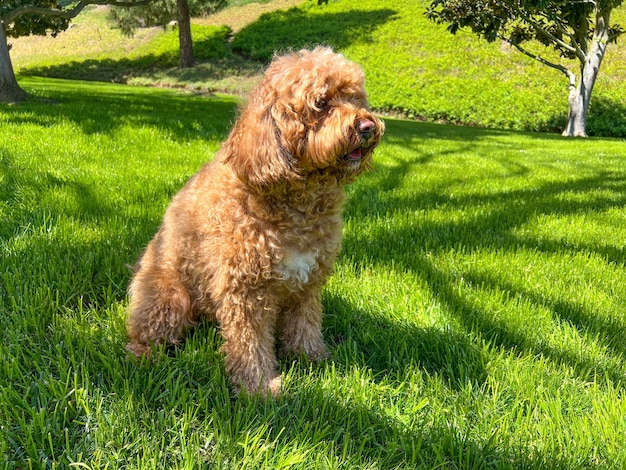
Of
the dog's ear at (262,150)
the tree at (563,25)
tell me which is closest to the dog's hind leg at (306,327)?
the dog's ear at (262,150)

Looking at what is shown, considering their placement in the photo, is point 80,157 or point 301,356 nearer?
point 301,356

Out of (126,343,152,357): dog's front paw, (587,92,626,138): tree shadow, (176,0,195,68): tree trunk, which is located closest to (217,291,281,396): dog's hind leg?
(126,343,152,357): dog's front paw

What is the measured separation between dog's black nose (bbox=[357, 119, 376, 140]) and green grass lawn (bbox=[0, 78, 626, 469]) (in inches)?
46.0

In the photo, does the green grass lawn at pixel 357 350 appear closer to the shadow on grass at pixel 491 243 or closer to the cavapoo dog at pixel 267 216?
the shadow on grass at pixel 491 243

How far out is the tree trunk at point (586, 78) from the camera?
15325 mm

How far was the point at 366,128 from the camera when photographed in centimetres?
210

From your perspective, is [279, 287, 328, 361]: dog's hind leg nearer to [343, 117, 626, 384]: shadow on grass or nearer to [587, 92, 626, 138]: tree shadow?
[343, 117, 626, 384]: shadow on grass

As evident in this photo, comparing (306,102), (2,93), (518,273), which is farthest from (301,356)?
(2,93)

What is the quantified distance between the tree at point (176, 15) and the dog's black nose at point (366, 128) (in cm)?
2668

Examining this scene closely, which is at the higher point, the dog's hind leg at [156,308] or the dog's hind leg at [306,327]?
the dog's hind leg at [156,308]

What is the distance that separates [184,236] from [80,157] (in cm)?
361

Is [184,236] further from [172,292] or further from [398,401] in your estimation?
[398,401]

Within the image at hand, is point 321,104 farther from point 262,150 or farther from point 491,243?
point 491,243

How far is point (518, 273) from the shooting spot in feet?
11.2
